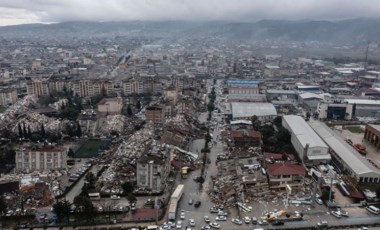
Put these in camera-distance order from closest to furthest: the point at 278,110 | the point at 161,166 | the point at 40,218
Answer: the point at 40,218 < the point at 161,166 < the point at 278,110

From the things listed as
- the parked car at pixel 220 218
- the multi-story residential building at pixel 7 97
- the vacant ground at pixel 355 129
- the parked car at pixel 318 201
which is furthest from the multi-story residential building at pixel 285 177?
the multi-story residential building at pixel 7 97

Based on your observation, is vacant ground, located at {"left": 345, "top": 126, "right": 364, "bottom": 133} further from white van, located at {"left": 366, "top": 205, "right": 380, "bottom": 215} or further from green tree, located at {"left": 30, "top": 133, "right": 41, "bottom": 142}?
green tree, located at {"left": 30, "top": 133, "right": 41, "bottom": 142}

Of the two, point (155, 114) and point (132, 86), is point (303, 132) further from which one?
point (132, 86)

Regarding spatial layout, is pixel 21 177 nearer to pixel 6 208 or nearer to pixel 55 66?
pixel 6 208

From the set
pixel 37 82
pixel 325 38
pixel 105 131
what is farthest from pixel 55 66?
pixel 325 38

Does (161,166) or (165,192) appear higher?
(161,166)

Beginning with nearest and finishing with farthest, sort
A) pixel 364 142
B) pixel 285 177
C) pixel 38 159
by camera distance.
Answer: pixel 285 177, pixel 38 159, pixel 364 142

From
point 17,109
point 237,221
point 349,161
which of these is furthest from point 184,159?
point 17,109

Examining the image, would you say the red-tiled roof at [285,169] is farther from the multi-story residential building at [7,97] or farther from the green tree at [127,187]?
the multi-story residential building at [7,97]
